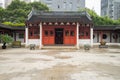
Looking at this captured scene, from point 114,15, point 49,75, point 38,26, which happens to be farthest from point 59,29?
point 114,15

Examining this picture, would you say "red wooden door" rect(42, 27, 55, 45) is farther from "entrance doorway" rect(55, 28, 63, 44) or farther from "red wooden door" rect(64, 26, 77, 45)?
"red wooden door" rect(64, 26, 77, 45)

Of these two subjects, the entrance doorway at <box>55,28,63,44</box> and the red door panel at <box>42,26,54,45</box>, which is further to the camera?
the entrance doorway at <box>55,28,63,44</box>

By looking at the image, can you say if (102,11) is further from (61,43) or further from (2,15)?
(61,43)

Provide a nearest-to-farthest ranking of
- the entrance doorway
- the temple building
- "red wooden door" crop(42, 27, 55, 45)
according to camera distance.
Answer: the temple building → "red wooden door" crop(42, 27, 55, 45) → the entrance doorway

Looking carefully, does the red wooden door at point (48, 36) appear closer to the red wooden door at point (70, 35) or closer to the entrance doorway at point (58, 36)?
the entrance doorway at point (58, 36)

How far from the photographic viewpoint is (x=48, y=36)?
2655cm

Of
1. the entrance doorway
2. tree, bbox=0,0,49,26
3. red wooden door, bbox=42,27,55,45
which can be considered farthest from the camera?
tree, bbox=0,0,49,26

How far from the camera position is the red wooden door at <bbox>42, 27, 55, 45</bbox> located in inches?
1038

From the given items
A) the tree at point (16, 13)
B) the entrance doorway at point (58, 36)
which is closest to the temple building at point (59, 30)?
the entrance doorway at point (58, 36)

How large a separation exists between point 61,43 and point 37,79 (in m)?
20.0

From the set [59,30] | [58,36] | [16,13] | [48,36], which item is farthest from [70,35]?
[16,13]

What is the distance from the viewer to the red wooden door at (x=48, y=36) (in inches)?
1038

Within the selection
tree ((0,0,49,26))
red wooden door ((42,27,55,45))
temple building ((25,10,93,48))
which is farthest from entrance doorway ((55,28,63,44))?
tree ((0,0,49,26))

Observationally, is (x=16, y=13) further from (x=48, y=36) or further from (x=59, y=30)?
(x=48, y=36)
